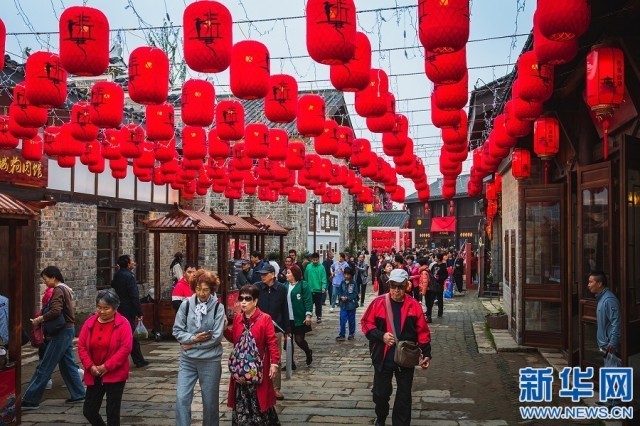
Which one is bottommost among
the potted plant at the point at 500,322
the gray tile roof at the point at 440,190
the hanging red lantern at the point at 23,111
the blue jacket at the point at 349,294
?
the potted plant at the point at 500,322

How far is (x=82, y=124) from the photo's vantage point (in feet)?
41.9

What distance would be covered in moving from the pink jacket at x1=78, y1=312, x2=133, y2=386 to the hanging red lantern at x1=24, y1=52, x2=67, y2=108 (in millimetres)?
4245

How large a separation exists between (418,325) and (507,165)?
35.5 feet

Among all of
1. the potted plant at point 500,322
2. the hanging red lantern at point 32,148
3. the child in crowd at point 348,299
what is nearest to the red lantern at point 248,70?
the child in crowd at point 348,299

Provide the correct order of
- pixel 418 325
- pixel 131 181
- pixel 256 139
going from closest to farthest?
pixel 418 325
pixel 256 139
pixel 131 181

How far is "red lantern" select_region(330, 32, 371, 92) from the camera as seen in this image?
8758 mm

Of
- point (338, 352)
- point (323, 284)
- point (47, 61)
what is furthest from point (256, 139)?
point (47, 61)

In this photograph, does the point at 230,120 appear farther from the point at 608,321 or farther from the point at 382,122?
the point at 608,321

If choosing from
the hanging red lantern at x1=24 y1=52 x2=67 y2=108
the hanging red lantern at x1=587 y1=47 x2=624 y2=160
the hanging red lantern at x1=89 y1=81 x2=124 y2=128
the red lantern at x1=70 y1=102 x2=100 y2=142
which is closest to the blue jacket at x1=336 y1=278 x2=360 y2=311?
the red lantern at x1=70 y1=102 x2=100 y2=142

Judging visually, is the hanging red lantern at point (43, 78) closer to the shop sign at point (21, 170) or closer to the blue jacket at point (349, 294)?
the shop sign at point (21, 170)

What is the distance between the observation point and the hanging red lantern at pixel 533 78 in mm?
8547

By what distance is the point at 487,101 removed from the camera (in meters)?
17.2

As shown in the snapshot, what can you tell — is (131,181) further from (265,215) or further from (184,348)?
(184,348)

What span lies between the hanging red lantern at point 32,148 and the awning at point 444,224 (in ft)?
141
